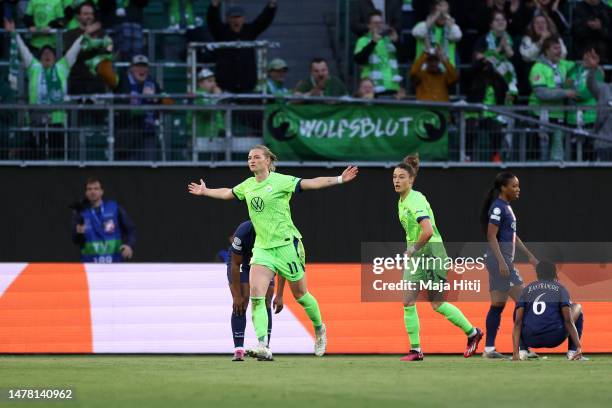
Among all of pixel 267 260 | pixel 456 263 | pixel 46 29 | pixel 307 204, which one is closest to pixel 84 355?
pixel 267 260

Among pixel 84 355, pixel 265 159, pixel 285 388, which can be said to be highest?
pixel 265 159

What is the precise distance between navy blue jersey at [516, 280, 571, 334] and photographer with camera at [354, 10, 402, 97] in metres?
8.02

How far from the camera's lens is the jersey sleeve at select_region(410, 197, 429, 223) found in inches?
532

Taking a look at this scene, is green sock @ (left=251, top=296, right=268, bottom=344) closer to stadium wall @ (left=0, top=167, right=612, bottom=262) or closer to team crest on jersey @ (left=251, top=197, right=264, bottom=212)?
team crest on jersey @ (left=251, top=197, right=264, bottom=212)

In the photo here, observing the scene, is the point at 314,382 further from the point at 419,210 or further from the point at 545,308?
the point at 545,308

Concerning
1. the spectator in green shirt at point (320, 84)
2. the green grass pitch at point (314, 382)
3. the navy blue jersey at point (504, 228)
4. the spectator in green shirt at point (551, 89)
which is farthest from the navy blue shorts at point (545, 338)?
the spectator in green shirt at point (320, 84)

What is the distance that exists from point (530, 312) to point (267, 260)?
2509 mm

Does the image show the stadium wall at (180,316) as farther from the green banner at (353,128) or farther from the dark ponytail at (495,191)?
the green banner at (353,128)

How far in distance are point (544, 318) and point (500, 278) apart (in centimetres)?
75

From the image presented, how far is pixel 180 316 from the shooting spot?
592 inches

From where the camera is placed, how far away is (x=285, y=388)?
33.6 ft

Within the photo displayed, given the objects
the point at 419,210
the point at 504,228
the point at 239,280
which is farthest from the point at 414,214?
the point at 239,280

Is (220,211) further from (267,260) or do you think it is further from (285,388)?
(285,388)


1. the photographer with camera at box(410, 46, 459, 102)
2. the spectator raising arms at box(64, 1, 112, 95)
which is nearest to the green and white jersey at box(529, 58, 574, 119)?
the photographer with camera at box(410, 46, 459, 102)
